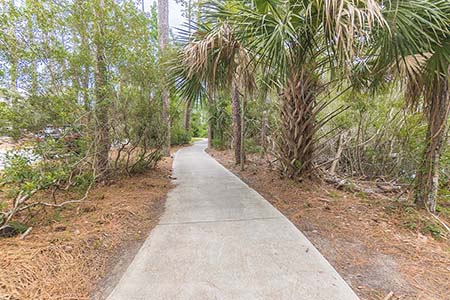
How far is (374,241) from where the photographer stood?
2.44m

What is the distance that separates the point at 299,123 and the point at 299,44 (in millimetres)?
1756

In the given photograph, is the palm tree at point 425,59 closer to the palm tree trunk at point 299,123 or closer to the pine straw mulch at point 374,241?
the pine straw mulch at point 374,241

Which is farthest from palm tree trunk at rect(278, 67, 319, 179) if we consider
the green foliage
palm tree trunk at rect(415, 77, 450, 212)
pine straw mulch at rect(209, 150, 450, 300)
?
the green foliage

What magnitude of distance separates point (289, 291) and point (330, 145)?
5783 mm

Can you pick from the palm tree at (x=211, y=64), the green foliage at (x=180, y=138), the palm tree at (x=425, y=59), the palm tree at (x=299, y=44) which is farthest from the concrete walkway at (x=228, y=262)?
the green foliage at (x=180, y=138)

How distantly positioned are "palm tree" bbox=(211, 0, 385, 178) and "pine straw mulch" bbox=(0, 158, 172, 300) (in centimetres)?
281

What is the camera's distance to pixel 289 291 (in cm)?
167

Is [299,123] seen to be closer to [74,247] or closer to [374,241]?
[374,241]

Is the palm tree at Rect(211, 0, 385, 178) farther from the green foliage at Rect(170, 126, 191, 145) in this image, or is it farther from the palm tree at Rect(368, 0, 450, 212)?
the green foliage at Rect(170, 126, 191, 145)

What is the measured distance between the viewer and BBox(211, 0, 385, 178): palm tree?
7.50 ft

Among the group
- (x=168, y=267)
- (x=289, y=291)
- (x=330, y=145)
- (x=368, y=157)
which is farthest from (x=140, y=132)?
(x=368, y=157)

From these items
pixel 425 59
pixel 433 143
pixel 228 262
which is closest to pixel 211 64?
pixel 425 59

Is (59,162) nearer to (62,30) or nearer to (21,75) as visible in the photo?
(21,75)

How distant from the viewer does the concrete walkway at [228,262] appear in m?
1.66
